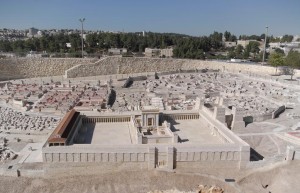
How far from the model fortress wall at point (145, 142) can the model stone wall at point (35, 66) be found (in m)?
46.8

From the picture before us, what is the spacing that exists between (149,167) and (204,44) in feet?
276

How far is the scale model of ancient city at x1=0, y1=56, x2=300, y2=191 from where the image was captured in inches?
915

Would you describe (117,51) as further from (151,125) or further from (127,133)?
(127,133)

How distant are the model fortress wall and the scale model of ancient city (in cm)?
7

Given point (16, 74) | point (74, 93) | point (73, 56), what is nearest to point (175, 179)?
point (74, 93)

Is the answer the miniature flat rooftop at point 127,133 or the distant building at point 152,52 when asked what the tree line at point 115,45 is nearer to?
the distant building at point 152,52

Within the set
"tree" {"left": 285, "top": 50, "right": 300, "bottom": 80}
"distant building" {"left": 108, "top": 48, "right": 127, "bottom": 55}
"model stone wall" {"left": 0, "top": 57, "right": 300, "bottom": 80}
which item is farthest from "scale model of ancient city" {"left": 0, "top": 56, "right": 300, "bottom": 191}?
"distant building" {"left": 108, "top": 48, "right": 127, "bottom": 55}

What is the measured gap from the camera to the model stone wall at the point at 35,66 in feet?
232

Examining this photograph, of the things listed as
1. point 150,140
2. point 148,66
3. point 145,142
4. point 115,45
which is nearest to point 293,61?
point 148,66

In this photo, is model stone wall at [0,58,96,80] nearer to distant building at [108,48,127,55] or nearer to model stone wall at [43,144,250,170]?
distant building at [108,48,127,55]

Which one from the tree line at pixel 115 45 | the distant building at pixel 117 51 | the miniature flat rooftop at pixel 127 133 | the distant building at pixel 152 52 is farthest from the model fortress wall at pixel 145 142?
the distant building at pixel 152 52

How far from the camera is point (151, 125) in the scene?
95.1 feet

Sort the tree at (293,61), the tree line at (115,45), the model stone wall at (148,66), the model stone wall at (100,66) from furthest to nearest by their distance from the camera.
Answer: the tree line at (115,45)
the model stone wall at (100,66)
the model stone wall at (148,66)
the tree at (293,61)

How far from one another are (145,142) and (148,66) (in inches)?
2146
